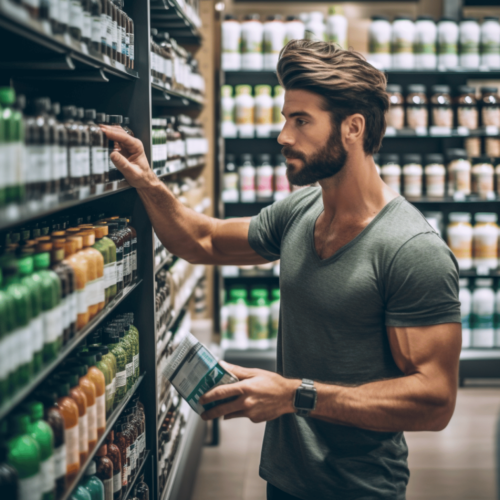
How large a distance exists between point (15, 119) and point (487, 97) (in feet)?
13.3

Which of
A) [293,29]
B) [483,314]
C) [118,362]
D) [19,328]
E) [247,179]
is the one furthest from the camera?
[483,314]

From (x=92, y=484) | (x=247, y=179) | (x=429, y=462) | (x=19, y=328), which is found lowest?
(x=429, y=462)

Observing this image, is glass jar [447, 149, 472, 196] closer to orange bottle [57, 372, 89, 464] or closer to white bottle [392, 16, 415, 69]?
white bottle [392, 16, 415, 69]

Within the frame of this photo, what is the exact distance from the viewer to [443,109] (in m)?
4.40

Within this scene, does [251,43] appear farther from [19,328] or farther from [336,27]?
[19,328]

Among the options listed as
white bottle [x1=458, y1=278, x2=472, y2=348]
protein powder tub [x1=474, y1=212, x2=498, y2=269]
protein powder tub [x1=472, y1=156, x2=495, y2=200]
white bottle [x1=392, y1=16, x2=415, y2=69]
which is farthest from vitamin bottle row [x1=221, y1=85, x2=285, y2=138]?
Result: white bottle [x1=458, y1=278, x2=472, y2=348]

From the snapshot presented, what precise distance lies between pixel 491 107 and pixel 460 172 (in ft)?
1.70

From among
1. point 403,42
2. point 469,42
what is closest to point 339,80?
point 403,42

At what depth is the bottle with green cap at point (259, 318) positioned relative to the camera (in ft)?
14.2

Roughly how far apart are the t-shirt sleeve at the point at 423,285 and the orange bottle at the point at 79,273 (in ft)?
2.48

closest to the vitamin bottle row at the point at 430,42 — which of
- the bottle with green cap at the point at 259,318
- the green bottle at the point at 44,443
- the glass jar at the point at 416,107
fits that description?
the glass jar at the point at 416,107

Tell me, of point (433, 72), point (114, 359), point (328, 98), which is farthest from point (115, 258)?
point (433, 72)

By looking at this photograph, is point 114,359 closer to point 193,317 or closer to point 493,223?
point 193,317

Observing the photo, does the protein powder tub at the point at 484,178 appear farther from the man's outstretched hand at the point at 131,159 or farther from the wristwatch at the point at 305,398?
the wristwatch at the point at 305,398
